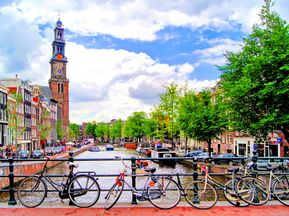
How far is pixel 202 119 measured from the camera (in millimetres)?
39188

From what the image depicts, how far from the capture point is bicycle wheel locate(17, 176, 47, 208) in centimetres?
791

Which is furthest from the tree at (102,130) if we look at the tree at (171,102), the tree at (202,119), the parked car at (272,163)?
the parked car at (272,163)

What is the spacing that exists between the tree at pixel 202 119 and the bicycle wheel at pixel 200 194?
97.3 ft

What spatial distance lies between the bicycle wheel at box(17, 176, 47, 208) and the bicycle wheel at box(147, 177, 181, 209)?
7.95 feet

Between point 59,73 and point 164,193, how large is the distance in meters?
120

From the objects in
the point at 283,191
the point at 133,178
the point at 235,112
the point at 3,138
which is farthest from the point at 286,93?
the point at 3,138

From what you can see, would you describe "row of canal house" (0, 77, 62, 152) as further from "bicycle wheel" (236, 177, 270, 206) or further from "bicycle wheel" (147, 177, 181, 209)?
"bicycle wheel" (236, 177, 270, 206)

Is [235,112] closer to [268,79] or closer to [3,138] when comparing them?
[268,79]

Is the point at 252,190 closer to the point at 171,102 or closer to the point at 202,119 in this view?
the point at 202,119

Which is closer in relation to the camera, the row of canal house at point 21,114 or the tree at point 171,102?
the row of canal house at point 21,114

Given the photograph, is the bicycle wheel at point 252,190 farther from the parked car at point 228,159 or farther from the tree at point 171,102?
the tree at point 171,102

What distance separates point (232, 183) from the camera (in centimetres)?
811

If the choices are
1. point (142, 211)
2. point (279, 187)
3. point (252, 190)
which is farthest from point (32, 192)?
point (279, 187)

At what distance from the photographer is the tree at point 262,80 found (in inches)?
841
